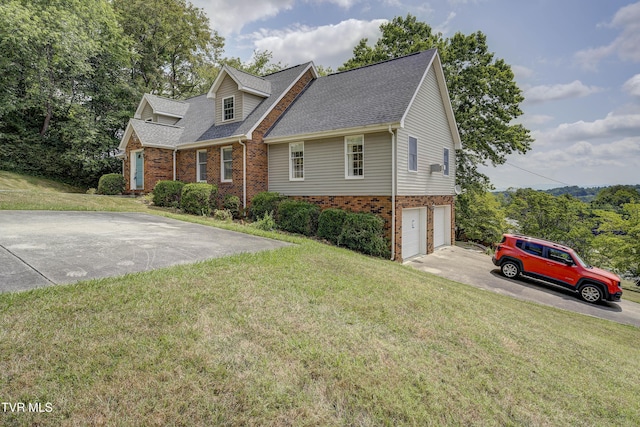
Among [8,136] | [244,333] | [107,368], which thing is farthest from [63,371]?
[8,136]

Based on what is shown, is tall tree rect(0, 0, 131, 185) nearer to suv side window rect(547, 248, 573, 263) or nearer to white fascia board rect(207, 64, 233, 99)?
white fascia board rect(207, 64, 233, 99)

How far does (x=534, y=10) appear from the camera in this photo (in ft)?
37.5

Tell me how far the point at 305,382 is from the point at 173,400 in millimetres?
1108

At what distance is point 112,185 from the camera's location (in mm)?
19156

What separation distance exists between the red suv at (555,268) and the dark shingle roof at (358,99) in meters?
6.73

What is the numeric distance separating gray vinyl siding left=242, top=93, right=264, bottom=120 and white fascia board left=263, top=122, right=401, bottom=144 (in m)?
2.31

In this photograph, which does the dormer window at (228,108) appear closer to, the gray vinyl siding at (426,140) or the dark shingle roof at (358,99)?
the dark shingle roof at (358,99)

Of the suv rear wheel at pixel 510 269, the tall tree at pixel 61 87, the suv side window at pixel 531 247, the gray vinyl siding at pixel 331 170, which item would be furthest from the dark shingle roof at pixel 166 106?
the suv side window at pixel 531 247

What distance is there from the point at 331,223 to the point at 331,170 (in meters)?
2.37

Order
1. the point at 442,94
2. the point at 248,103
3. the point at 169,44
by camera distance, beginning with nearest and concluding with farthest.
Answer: the point at 442,94 < the point at 248,103 < the point at 169,44

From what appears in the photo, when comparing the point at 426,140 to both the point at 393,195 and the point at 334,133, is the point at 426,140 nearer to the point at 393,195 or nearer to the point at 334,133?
the point at 393,195

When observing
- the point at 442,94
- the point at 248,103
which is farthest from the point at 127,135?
the point at 442,94

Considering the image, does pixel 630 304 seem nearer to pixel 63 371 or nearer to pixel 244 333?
pixel 244 333

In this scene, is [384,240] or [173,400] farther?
[384,240]
